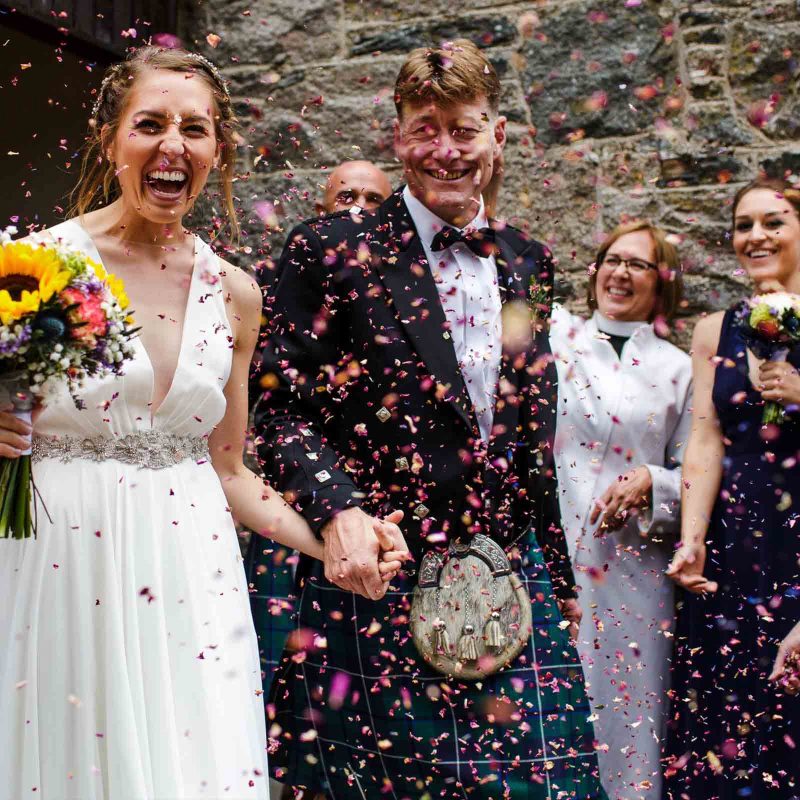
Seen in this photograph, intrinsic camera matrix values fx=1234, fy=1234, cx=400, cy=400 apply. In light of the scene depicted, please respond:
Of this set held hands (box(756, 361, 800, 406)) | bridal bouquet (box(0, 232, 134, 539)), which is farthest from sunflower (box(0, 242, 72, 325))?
held hands (box(756, 361, 800, 406))

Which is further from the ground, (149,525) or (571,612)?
(149,525)

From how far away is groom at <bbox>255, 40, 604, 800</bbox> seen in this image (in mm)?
3076

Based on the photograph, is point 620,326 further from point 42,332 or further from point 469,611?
point 42,332

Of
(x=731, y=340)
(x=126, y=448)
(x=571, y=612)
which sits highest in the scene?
(x=731, y=340)

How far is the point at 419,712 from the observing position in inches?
121

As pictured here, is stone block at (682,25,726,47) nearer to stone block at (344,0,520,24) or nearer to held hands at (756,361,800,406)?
stone block at (344,0,520,24)

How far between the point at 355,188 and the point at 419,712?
240cm

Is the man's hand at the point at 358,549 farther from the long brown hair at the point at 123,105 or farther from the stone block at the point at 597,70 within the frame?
the stone block at the point at 597,70

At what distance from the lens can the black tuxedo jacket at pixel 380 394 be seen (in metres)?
3.09

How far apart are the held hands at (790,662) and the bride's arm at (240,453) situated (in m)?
1.59

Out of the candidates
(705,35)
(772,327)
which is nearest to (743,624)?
(772,327)

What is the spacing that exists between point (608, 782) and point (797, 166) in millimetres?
2541

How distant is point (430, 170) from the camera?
3.20 meters

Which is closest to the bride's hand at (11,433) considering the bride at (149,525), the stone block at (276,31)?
the bride at (149,525)
